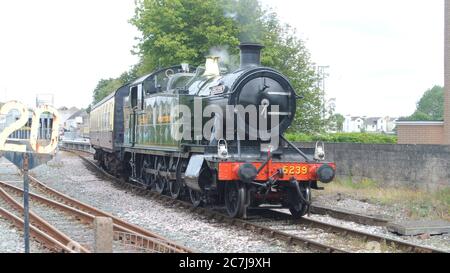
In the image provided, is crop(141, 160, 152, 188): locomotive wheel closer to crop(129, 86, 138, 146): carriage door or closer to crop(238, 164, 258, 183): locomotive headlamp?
crop(129, 86, 138, 146): carriage door

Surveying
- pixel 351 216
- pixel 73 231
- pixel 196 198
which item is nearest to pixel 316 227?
pixel 351 216

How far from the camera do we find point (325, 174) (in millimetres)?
11523

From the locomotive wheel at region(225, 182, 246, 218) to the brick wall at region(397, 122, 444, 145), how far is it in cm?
1328


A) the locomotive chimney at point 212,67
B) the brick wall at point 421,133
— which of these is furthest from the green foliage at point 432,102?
the locomotive chimney at point 212,67

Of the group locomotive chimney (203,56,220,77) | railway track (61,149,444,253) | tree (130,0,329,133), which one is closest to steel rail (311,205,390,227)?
railway track (61,149,444,253)

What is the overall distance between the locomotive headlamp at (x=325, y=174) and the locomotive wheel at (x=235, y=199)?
5.08 ft

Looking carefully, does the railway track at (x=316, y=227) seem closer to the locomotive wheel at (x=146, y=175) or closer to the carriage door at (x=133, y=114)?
the locomotive wheel at (x=146, y=175)

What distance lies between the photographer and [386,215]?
41.4ft

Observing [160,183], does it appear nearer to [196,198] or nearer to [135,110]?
[135,110]

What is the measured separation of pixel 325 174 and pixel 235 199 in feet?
6.21

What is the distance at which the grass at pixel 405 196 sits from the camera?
12547 millimetres
